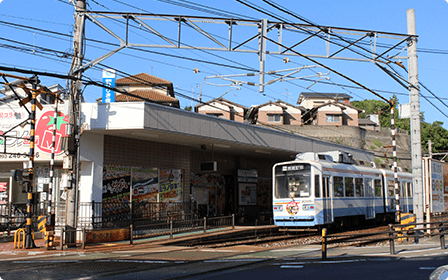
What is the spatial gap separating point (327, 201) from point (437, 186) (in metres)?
5.65

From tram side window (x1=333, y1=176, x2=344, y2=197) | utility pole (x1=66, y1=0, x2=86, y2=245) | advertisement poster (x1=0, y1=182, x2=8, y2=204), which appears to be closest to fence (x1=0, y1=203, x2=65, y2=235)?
advertisement poster (x1=0, y1=182, x2=8, y2=204)

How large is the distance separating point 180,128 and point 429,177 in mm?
10929

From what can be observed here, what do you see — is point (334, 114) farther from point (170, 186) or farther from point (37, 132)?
point (37, 132)

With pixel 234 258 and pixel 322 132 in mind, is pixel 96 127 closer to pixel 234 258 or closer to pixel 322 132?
pixel 234 258

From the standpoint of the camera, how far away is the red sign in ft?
62.3

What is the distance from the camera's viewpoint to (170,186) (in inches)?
843

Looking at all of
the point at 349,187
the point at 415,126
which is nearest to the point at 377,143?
the point at 349,187

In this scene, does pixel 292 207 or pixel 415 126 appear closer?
pixel 415 126

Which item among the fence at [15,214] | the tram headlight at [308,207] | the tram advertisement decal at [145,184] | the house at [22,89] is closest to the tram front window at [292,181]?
the tram headlight at [308,207]

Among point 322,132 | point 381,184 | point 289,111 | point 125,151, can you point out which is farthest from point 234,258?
point 289,111

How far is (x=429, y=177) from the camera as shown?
1791 centimetres

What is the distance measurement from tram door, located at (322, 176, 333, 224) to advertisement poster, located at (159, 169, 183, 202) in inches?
296

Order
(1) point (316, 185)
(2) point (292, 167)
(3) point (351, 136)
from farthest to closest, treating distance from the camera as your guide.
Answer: (3) point (351, 136), (2) point (292, 167), (1) point (316, 185)

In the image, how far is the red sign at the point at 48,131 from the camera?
19.0 m
